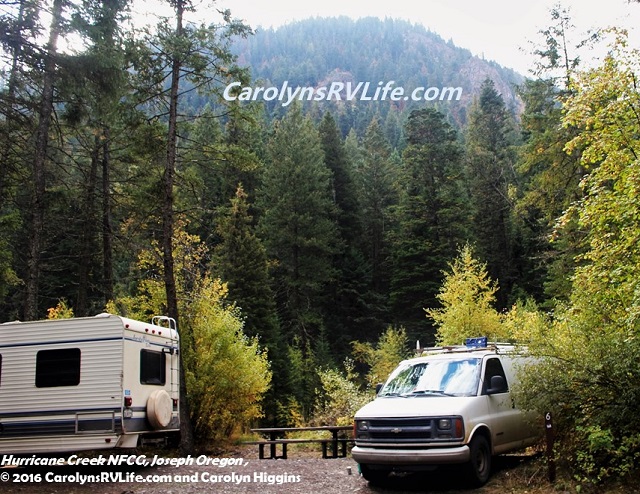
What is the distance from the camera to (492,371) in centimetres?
988

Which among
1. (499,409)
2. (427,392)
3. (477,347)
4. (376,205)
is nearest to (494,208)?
(376,205)

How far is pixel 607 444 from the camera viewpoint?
25.0ft

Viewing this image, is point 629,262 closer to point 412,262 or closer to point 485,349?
point 485,349

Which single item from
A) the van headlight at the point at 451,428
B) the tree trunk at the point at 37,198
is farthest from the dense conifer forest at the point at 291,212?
the van headlight at the point at 451,428

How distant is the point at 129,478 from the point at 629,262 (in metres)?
9.58

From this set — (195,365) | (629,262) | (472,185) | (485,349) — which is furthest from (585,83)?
(472,185)

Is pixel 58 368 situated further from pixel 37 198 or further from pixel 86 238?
pixel 86 238

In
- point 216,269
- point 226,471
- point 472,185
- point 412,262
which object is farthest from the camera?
point 472,185

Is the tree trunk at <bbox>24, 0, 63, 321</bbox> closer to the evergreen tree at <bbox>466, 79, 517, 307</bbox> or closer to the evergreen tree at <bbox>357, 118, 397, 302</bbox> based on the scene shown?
the evergreen tree at <bbox>466, 79, 517, 307</bbox>

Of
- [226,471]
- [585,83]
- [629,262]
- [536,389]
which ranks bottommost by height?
[226,471]

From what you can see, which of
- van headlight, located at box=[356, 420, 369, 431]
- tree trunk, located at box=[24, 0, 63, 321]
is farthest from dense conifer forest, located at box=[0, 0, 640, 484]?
van headlight, located at box=[356, 420, 369, 431]

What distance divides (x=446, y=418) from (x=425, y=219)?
128 ft

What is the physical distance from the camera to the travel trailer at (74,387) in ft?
33.7

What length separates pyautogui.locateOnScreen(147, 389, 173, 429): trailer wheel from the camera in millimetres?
11180
